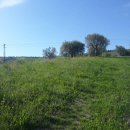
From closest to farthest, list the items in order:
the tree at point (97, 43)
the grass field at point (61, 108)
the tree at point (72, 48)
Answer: the grass field at point (61, 108)
the tree at point (72, 48)
the tree at point (97, 43)

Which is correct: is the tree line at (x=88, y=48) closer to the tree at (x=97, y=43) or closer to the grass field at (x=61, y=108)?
the tree at (x=97, y=43)

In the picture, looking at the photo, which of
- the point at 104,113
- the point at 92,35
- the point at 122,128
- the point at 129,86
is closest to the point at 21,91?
the point at 104,113

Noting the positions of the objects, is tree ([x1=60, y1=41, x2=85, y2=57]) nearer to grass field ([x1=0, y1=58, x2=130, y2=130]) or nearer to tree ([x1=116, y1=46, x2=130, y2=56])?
tree ([x1=116, y1=46, x2=130, y2=56])

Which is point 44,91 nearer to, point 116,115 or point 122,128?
point 116,115

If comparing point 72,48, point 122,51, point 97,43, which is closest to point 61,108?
point 72,48

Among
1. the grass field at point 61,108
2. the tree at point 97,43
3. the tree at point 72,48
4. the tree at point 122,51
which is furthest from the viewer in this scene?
the tree at point 97,43

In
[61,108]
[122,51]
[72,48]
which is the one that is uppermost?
[72,48]

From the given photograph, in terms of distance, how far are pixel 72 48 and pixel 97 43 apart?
954 centimetres

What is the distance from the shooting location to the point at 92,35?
357 feet

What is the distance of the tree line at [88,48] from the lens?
101 metres

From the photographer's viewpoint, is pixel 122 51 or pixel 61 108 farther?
pixel 122 51

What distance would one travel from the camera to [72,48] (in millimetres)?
102438

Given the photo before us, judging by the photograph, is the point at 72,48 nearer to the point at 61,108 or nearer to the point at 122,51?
the point at 122,51

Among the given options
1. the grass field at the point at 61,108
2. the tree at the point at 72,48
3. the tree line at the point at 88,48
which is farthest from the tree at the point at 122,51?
the grass field at the point at 61,108
